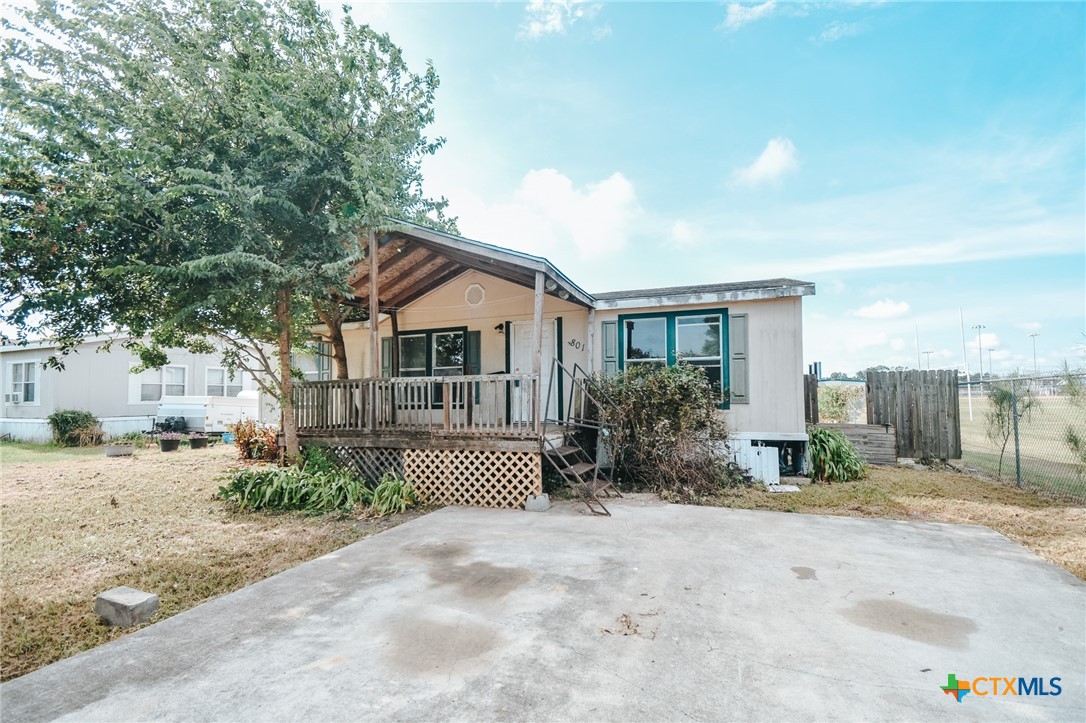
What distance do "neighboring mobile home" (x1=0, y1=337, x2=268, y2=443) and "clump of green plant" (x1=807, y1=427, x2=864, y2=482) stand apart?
15.8 m

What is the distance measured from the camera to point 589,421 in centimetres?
939

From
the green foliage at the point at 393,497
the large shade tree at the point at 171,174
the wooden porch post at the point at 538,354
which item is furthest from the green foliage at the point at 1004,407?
the large shade tree at the point at 171,174

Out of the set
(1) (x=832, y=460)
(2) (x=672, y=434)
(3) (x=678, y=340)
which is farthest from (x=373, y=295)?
(1) (x=832, y=460)

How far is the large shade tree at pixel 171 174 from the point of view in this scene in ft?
17.5

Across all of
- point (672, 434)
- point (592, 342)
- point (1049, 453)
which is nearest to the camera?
point (672, 434)

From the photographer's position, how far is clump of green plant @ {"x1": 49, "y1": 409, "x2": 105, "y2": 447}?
1481 cm

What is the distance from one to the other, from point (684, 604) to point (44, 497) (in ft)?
33.4

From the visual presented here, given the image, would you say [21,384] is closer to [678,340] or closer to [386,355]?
[386,355]

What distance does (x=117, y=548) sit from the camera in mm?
5383

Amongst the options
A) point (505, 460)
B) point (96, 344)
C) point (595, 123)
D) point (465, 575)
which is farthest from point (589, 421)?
point (96, 344)

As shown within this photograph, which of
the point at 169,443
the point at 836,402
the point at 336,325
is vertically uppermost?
the point at 336,325

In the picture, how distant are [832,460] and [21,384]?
24.7 metres

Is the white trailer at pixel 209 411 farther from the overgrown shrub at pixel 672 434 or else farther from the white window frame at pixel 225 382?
the overgrown shrub at pixel 672 434

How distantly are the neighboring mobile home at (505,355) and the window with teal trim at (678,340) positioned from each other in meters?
0.02
